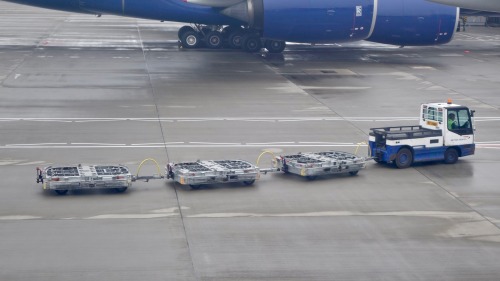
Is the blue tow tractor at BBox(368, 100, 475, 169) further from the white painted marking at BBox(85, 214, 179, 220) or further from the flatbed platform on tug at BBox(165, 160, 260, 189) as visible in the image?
the white painted marking at BBox(85, 214, 179, 220)

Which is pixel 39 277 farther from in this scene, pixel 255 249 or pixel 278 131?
pixel 278 131

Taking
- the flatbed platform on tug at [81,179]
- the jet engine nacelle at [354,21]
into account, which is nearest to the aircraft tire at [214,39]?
the jet engine nacelle at [354,21]

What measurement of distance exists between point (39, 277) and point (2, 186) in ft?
26.2

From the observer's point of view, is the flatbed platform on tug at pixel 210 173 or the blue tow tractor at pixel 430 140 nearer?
the flatbed platform on tug at pixel 210 173

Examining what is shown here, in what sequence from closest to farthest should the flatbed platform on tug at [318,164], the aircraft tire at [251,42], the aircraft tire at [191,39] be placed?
1. the flatbed platform on tug at [318,164]
2. the aircraft tire at [251,42]
3. the aircraft tire at [191,39]

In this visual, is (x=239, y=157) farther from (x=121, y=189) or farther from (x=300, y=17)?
(x=300, y=17)

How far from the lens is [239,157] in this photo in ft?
Result: 101

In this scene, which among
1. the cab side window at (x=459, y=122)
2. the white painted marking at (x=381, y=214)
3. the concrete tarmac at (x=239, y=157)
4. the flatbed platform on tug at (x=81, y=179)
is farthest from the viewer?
the cab side window at (x=459, y=122)

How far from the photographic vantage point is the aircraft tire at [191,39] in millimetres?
57625

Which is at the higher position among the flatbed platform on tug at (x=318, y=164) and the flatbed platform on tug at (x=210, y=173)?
the flatbed platform on tug at (x=210, y=173)

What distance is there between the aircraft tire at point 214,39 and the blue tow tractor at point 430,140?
2753 centimetres

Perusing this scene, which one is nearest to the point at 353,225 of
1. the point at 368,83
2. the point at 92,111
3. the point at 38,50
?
the point at 92,111

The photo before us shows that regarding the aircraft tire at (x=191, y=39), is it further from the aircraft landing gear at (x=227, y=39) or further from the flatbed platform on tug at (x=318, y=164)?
the flatbed platform on tug at (x=318, y=164)

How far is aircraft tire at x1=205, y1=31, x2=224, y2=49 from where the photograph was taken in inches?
2255
